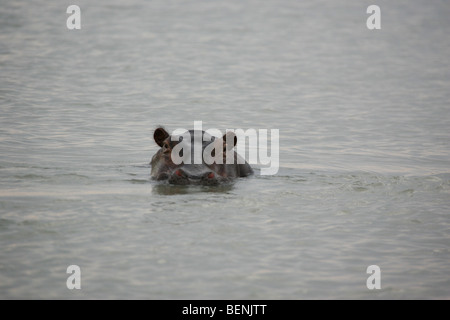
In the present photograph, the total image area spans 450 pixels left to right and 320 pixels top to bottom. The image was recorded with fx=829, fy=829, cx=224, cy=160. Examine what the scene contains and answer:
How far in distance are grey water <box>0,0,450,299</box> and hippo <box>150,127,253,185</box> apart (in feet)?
0.63

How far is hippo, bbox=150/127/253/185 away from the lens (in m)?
12.2

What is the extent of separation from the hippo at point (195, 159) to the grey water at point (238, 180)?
0.19 meters

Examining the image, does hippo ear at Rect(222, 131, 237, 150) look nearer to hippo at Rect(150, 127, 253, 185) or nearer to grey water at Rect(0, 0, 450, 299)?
hippo at Rect(150, 127, 253, 185)

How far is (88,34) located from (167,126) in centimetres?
1580

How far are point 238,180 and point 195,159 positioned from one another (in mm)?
1011

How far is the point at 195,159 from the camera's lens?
12258 mm

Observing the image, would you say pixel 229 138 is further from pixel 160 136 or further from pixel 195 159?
pixel 160 136

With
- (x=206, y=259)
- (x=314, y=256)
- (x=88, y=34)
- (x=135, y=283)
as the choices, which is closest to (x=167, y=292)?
(x=135, y=283)

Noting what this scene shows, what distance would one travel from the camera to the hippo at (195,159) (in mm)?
12172

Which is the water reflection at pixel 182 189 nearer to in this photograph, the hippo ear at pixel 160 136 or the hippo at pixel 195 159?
the hippo at pixel 195 159

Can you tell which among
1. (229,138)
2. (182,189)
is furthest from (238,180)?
(182,189)

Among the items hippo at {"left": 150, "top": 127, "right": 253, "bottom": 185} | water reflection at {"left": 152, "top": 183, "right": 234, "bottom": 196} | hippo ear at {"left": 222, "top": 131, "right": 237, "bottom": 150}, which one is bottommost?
water reflection at {"left": 152, "top": 183, "right": 234, "bottom": 196}

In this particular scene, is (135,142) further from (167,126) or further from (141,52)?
(141,52)

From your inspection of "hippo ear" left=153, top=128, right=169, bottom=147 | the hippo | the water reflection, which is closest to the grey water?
the water reflection
